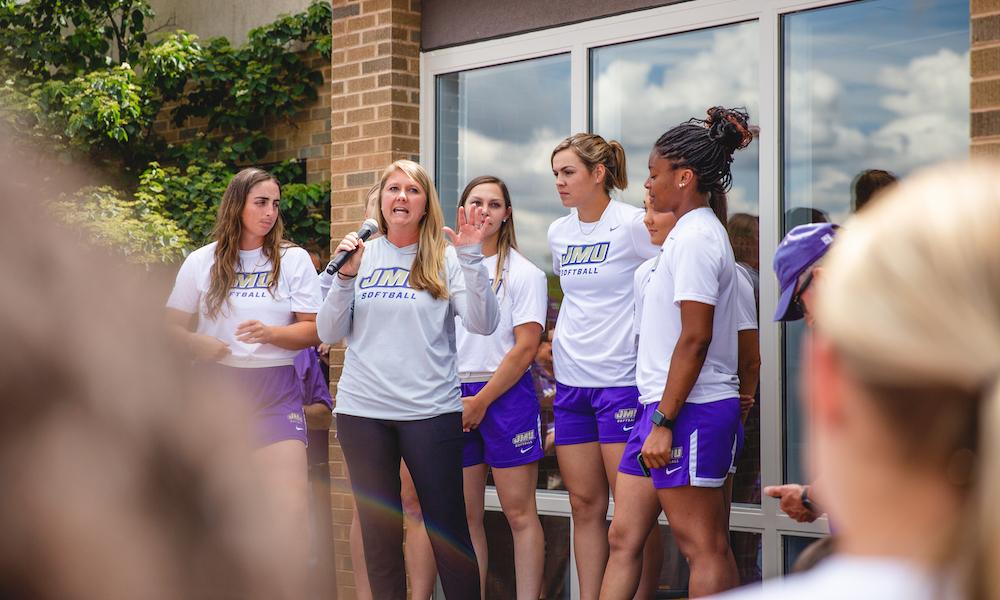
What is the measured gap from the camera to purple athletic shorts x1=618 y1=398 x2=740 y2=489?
419 cm

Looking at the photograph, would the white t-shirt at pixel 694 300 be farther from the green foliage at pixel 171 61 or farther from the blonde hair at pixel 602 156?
the green foliage at pixel 171 61

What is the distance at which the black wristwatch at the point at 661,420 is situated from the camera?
4.20 m

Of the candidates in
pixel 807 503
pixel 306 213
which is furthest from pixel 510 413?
pixel 306 213

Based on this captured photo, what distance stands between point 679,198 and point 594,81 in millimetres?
1806

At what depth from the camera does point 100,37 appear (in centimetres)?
927

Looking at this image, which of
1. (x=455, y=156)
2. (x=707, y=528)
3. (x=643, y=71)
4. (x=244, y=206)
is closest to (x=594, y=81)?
(x=643, y=71)

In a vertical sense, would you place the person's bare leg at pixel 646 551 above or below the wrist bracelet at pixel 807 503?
below

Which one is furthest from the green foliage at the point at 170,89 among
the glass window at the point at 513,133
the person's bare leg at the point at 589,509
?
the person's bare leg at the point at 589,509

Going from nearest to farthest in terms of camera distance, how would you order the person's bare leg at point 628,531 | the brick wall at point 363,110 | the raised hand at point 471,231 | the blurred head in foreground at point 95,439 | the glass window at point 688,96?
the blurred head in foreground at point 95,439, the person's bare leg at point 628,531, the raised hand at point 471,231, the glass window at point 688,96, the brick wall at point 363,110

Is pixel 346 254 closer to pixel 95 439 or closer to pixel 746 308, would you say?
pixel 746 308

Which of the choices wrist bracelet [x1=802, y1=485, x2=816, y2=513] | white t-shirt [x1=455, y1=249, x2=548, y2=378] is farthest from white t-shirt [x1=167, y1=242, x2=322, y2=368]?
wrist bracelet [x1=802, y1=485, x2=816, y2=513]

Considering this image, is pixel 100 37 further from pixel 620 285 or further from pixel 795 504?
pixel 795 504

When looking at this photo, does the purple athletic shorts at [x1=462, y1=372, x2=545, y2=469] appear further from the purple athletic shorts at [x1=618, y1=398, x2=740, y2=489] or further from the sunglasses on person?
the sunglasses on person

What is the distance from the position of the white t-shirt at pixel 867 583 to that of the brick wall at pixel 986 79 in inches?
154
